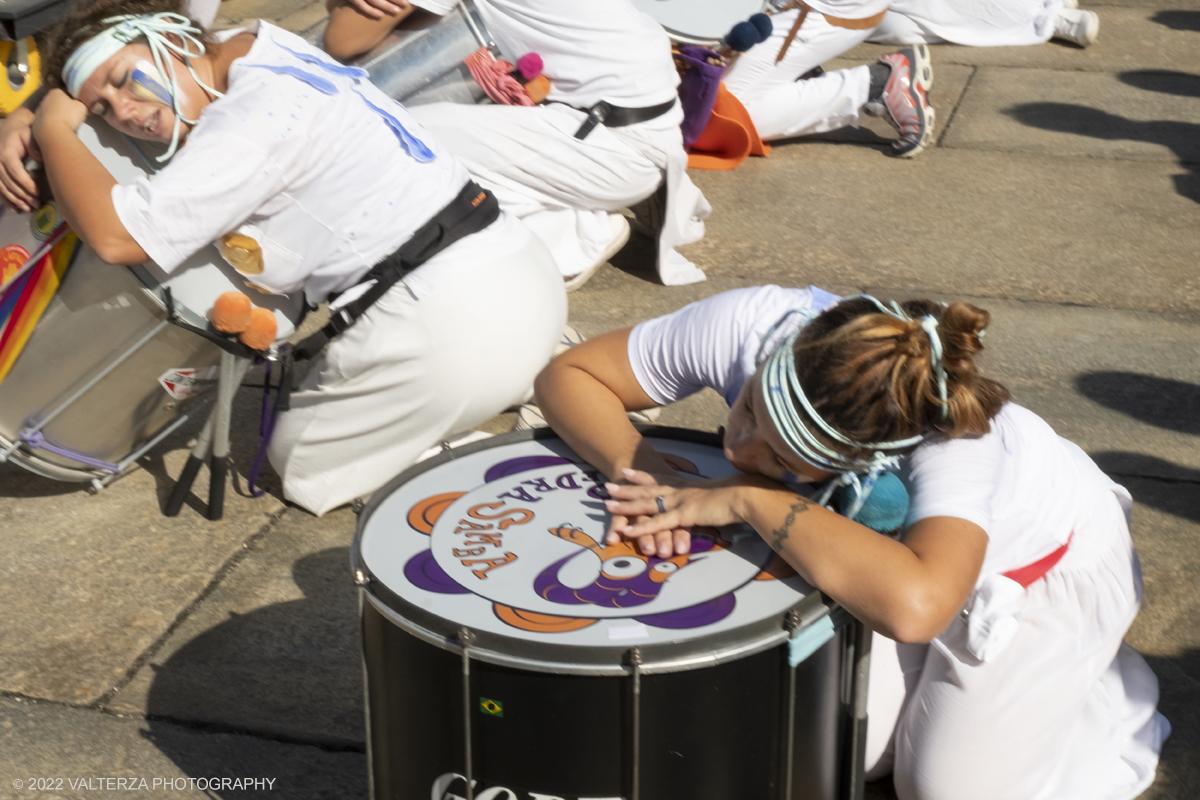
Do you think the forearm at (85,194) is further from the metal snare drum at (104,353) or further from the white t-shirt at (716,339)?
the white t-shirt at (716,339)

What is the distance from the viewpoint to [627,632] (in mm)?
1464

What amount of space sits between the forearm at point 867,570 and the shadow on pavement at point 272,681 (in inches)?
41.3

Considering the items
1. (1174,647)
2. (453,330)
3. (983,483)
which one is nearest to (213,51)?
(453,330)

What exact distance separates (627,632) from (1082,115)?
528cm

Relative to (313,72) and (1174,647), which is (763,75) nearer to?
(313,72)

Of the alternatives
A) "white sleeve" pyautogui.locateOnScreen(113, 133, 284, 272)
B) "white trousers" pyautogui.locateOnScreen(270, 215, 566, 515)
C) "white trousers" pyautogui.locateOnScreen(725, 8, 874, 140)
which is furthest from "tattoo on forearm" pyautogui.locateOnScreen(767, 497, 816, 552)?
"white trousers" pyautogui.locateOnScreen(725, 8, 874, 140)

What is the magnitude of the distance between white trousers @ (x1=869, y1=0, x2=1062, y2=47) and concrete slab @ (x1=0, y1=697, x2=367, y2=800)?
19.3 feet

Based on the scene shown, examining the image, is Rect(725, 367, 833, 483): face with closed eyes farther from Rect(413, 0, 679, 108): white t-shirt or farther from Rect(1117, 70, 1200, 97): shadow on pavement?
Rect(1117, 70, 1200, 97): shadow on pavement

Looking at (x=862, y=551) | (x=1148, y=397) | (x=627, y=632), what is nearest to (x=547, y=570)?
(x=627, y=632)

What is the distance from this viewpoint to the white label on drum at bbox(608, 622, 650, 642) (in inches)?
57.2

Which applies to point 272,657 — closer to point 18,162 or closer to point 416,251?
point 416,251

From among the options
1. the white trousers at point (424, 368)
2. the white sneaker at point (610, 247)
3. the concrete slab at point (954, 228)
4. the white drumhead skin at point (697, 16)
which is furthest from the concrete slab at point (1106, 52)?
the white trousers at point (424, 368)

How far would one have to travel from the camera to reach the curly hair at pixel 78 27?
246 cm

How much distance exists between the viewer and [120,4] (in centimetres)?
251
